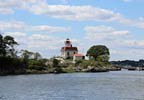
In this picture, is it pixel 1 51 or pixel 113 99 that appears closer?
pixel 113 99

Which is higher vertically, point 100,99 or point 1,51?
point 1,51

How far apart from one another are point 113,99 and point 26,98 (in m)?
13.2

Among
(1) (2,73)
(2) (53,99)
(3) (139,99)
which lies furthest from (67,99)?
(1) (2,73)

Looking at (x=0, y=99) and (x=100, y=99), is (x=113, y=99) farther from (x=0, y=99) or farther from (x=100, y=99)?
(x=0, y=99)

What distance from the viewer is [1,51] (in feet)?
654

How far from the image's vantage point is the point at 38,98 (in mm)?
69562

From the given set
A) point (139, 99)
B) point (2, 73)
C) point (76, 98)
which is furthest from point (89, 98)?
point (2, 73)

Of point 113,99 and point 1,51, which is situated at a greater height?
point 1,51

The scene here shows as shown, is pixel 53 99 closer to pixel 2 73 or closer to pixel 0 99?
pixel 0 99

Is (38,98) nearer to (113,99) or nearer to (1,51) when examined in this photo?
(113,99)

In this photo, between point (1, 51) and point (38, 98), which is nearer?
point (38, 98)

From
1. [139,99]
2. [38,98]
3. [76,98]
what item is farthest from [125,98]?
[38,98]

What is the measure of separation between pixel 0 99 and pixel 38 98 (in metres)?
6.14

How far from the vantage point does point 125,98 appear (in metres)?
70.7
